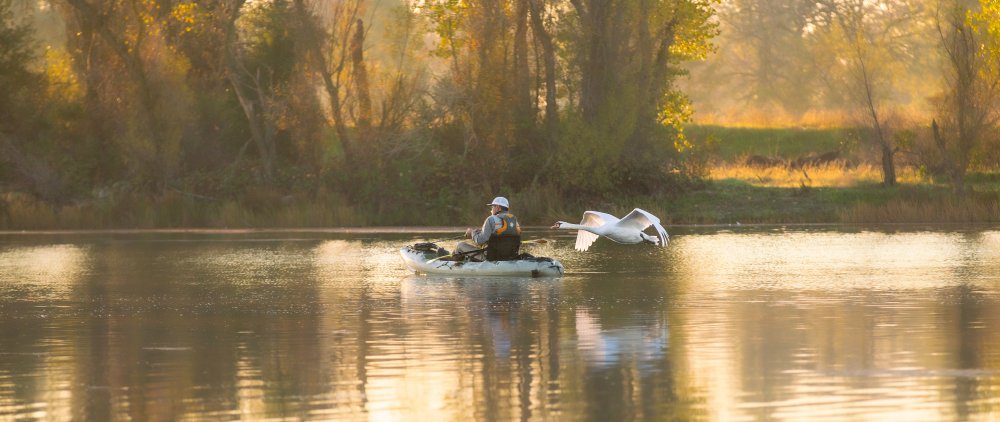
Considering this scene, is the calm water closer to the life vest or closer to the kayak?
the kayak

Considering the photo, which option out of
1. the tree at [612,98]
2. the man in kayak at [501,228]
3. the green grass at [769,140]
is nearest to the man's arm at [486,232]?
the man in kayak at [501,228]

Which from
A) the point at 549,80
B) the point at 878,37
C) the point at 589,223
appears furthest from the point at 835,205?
the point at 878,37

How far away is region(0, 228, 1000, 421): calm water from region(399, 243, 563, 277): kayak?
1.08ft

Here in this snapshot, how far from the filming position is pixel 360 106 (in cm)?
4881

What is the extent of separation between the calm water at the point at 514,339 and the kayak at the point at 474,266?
0.33m

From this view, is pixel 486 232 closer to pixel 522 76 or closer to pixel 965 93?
pixel 522 76

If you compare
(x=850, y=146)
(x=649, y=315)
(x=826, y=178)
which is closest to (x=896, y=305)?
(x=649, y=315)

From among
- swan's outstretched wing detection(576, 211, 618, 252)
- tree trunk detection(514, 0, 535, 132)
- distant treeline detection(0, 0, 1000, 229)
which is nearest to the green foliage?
distant treeline detection(0, 0, 1000, 229)

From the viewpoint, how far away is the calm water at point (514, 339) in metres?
14.6

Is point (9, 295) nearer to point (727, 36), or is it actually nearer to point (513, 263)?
point (513, 263)

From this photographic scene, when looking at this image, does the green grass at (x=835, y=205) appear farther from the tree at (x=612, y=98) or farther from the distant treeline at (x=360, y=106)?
Result: the tree at (x=612, y=98)

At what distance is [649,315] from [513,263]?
7.33m

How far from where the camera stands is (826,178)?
53250mm

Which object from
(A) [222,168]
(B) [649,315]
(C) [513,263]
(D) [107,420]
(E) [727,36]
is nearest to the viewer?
(D) [107,420]
